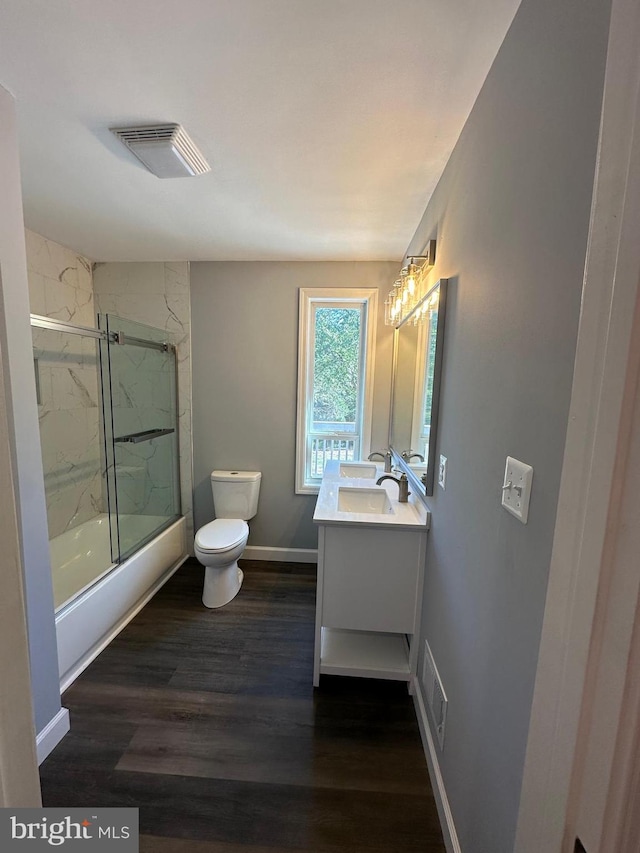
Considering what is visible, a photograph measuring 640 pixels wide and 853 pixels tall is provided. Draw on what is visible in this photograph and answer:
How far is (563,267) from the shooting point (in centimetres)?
66

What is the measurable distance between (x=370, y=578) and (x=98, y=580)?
1.55 m

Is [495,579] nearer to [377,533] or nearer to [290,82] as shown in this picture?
[377,533]

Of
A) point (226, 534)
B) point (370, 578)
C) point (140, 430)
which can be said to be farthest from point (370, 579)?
point (140, 430)

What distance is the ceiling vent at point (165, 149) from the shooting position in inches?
52.6

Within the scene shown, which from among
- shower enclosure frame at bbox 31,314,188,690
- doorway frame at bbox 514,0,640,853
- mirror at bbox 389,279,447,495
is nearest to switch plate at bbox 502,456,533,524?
doorway frame at bbox 514,0,640,853

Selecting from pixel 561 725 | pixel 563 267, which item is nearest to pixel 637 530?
pixel 561 725

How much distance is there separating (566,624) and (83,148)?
2185 millimetres

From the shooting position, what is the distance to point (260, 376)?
282cm

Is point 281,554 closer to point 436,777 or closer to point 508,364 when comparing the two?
point 436,777

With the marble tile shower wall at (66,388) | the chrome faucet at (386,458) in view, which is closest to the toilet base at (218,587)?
the marble tile shower wall at (66,388)

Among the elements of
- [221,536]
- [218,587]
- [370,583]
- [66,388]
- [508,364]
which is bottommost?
[218,587]

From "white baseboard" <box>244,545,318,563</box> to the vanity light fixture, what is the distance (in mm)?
2004

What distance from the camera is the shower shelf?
243 centimetres

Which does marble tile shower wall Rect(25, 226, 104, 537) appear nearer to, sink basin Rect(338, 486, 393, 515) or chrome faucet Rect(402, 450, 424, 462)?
sink basin Rect(338, 486, 393, 515)
